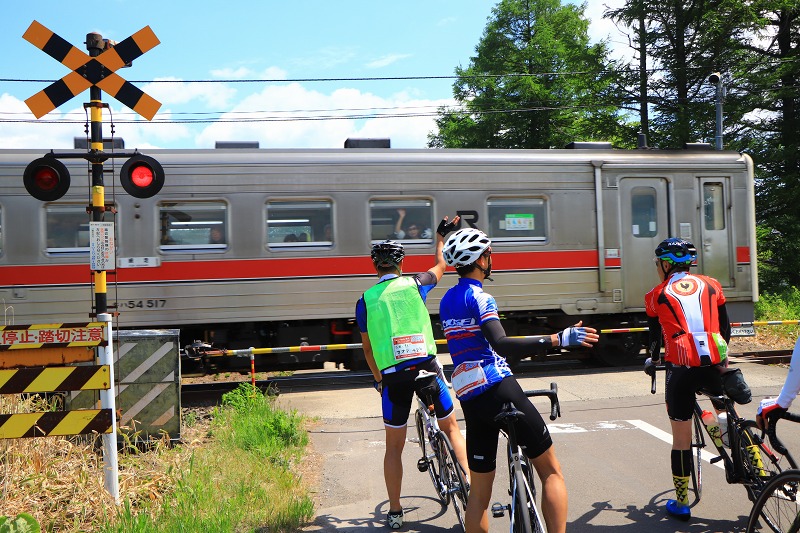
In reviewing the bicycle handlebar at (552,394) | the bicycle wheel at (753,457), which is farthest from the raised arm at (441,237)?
the bicycle wheel at (753,457)

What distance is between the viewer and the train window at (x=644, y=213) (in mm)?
12375

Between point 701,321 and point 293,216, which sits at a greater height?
point 293,216

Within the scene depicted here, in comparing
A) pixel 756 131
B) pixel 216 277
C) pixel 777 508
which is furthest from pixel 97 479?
pixel 756 131

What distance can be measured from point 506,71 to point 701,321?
1040 inches

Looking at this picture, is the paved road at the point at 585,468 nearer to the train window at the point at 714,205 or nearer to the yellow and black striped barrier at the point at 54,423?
the yellow and black striped barrier at the point at 54,423

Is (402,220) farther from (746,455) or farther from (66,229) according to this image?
(746,455)

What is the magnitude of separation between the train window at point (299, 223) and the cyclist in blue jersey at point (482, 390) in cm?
732

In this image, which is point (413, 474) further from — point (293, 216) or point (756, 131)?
point (756, 131)

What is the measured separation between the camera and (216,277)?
35.6 ft

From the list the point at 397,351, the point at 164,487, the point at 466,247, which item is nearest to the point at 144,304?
the point at 164,487

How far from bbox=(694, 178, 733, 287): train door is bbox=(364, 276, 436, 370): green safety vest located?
29.5 feet

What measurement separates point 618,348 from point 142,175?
359 inches

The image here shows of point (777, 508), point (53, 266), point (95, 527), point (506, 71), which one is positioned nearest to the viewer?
point (777, 508)

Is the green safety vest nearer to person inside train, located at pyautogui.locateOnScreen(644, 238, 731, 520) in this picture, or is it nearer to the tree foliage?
person inside train, located at pyautogui.locateOnScreen(644, 238, 731, 520)
